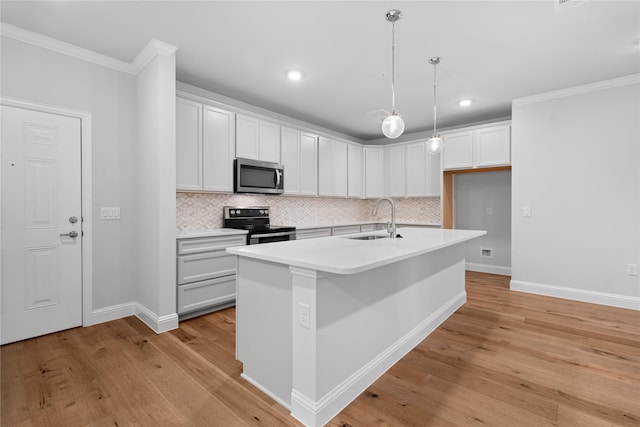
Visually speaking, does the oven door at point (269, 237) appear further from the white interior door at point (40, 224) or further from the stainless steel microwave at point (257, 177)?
the white interior door at point (40, 224)

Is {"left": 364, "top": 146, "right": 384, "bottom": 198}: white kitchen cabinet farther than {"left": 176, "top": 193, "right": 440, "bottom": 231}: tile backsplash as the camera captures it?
Yes

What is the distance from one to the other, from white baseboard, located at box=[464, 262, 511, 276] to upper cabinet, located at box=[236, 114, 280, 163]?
3.94 meters

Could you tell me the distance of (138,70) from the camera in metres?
3.12

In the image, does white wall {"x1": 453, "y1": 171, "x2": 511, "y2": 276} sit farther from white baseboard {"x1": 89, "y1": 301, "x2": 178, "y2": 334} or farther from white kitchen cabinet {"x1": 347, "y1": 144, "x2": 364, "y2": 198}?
white baseboard {"x1": 89, "y1": 301, "x2": 178, "y2": 334}

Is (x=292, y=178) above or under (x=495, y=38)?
under

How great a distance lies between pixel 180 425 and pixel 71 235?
7.23 feet

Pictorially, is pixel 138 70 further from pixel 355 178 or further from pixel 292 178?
pixel 355 178

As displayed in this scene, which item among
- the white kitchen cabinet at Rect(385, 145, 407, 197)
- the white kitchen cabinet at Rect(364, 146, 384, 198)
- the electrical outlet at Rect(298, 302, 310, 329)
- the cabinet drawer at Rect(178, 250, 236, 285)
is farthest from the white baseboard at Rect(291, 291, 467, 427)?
the white kitchen cabinet at Rect(364, 146, 384, 198)

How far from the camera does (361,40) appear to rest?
270 centimetres

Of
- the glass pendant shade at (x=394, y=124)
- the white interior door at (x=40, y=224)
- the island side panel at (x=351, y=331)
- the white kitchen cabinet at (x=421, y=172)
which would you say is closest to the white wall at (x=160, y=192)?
the white interior door at (x=40, y=224)

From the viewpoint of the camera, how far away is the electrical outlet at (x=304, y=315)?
5.23ft

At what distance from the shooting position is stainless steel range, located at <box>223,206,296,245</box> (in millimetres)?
3679

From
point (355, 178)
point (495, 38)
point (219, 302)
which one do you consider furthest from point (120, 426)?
point (355, 178)

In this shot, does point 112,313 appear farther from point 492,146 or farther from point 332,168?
point 492,146
